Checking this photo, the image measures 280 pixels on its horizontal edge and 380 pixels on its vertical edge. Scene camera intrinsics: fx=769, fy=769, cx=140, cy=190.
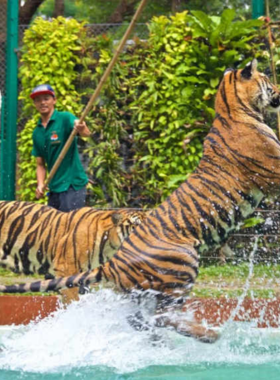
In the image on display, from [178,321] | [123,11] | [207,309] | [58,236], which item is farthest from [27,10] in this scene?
[178,321]

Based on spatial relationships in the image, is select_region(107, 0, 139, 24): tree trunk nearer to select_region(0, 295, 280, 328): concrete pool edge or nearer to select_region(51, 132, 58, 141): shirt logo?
select_region(51, 132, 58, 141): shirt logo

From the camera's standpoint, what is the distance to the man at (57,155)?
23.5ft

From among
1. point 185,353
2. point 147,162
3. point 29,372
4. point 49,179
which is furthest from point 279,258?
point 29,372

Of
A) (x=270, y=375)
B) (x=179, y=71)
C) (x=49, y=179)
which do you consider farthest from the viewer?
(x=179, y=71)

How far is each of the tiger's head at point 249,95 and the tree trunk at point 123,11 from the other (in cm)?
839

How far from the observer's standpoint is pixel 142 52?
9.49m

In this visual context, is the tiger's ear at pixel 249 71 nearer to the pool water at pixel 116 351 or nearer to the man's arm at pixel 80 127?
the pool water at pixel 116 351

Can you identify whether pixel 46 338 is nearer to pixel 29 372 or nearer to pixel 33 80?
pixel 29 372

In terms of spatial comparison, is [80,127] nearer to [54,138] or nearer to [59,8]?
[54,138]

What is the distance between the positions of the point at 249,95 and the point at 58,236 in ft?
7.14

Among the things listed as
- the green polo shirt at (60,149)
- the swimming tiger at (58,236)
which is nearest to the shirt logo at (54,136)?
the green polo shirt at (60,149)

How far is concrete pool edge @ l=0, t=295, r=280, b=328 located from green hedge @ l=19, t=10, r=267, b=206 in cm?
258

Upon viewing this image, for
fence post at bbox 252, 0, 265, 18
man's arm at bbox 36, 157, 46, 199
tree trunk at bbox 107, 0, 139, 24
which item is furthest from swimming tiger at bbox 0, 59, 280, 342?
tree trunk at bbox 107, 0, 139, 24

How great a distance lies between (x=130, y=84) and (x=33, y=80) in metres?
1.21
